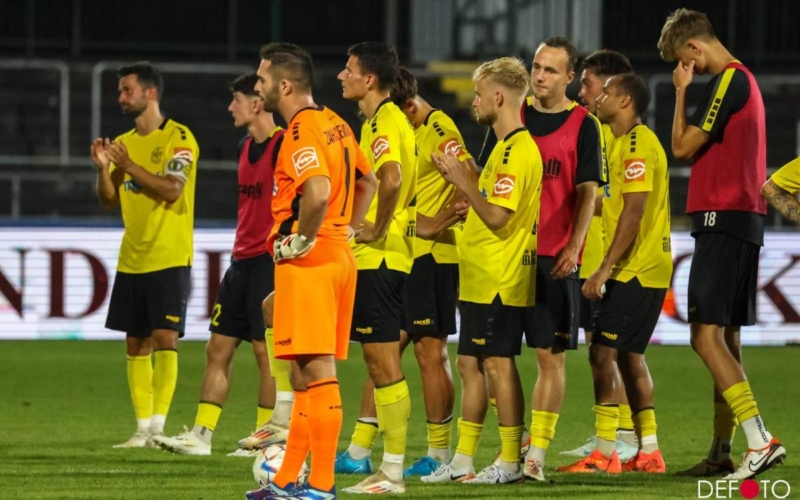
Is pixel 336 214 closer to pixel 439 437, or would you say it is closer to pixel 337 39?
pixel 439 437

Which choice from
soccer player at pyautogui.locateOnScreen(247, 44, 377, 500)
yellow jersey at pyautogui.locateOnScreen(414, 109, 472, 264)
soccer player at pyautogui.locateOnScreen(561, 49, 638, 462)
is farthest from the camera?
soccer player at pyautogui.locateOnScreen(561, 49, 638, 462)

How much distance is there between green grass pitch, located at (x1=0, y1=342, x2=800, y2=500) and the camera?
6.65m

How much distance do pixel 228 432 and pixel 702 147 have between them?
13.2ft

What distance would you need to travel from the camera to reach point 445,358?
773 cm

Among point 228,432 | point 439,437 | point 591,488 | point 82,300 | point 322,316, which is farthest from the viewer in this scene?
point 82,300

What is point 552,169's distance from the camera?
730 centimetres

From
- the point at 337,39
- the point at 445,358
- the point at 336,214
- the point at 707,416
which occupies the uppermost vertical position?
the point at 337,39

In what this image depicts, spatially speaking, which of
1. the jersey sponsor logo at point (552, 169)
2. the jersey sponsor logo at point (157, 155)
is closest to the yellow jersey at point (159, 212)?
the jersey sponsor logo at point (157, 155)

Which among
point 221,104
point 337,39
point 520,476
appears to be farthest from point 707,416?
point 337,39

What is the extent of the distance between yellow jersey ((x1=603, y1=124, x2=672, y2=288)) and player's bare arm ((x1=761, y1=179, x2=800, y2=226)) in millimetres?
1130

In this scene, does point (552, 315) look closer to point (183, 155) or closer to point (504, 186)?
point (504, 186)

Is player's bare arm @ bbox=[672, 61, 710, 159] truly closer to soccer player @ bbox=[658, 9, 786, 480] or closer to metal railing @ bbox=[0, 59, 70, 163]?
soccer player @ bbox=[658, 9, 786, 480]

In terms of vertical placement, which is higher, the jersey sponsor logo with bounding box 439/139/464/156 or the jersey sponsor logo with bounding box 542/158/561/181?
the jersey sponsor logo with bounding box 439/139/464/156

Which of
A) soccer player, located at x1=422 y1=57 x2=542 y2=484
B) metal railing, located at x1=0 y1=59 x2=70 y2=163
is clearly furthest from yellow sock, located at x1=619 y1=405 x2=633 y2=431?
metal railing, located at x1=0 y1=59 x2=70 y2=163
